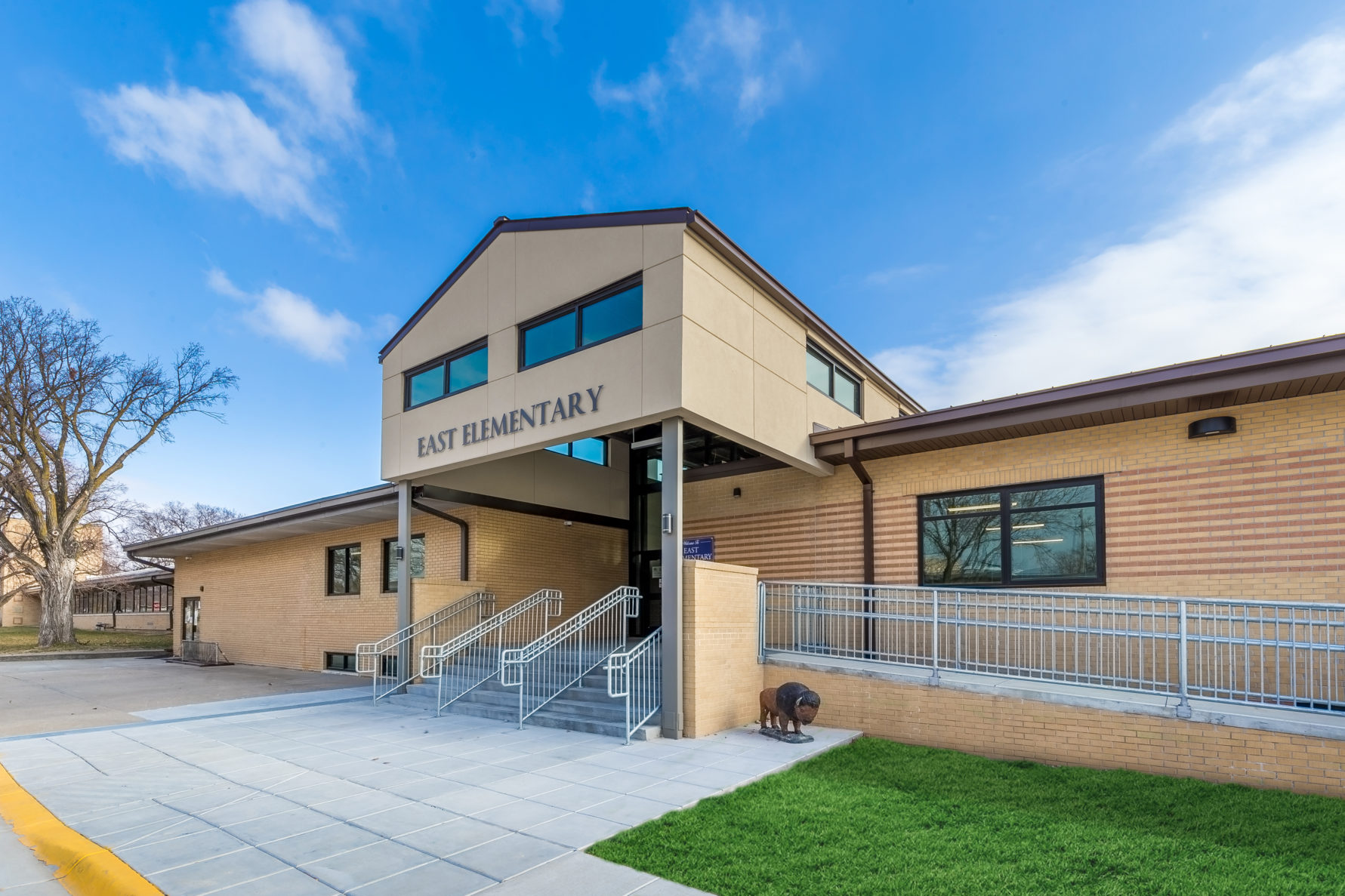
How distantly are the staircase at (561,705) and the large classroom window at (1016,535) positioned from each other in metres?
4.48

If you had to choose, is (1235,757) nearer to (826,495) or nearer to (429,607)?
(826,495)

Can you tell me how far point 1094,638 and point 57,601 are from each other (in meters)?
31.3

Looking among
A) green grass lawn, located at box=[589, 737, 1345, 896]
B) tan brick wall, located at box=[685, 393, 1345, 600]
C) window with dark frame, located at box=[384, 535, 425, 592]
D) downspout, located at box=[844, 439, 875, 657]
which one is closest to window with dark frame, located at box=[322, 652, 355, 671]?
window with dark frame, located at box=[384, 535, 425, 592]

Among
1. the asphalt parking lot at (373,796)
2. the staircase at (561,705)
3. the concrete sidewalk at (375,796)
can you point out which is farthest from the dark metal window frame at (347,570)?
the concrete sidewalk at (375,796)

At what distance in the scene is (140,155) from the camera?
22688 mm

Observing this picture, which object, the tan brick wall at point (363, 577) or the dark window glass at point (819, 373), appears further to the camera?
the tan brick wall at point (363, 577)

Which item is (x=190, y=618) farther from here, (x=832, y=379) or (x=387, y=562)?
(x=832, y=379)

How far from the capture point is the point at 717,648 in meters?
9.06

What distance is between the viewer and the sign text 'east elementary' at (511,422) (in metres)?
10.1

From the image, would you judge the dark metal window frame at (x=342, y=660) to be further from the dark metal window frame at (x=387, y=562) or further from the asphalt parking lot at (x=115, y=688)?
the dark metal window frame at (x=387, y=562)

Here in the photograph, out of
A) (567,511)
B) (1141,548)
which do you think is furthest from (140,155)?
(1141,548)

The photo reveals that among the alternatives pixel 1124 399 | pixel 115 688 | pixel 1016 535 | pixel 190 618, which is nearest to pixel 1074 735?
pixel 1016 535

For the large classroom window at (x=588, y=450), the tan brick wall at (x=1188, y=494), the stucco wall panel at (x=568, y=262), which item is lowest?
the tan brick wall at (x=1188, y=494)

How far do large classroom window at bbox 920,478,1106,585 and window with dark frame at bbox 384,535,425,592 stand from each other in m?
10.3
